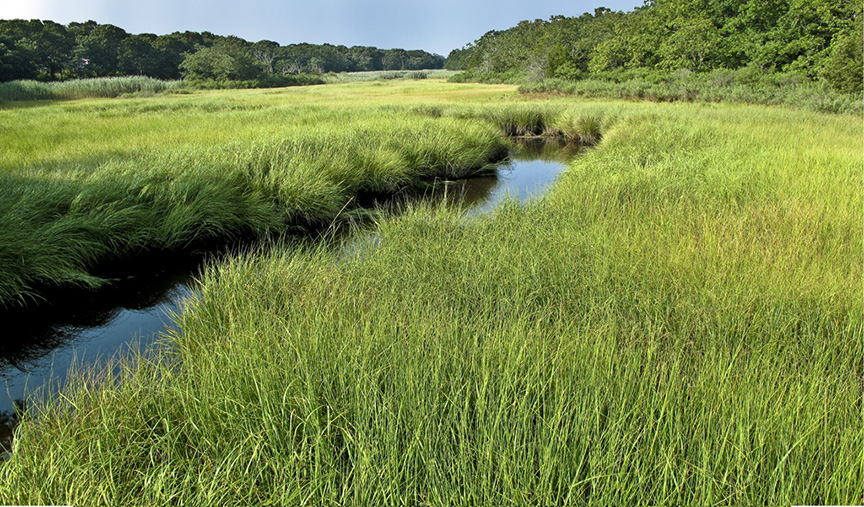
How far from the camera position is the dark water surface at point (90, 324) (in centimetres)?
333

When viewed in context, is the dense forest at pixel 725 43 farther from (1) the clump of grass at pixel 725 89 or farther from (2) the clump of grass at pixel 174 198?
(2) the clump of grass at pixel 174 198

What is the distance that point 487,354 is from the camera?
2.18m

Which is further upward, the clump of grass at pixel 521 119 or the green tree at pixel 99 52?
the green tree at pixel 99 52

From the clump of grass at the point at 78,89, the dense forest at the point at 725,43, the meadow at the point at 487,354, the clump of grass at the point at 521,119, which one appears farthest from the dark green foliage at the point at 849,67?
the clump of grass at the point at 78,89

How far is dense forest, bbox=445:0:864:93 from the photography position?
836 inches

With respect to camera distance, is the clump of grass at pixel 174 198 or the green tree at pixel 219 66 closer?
the clump of grass at pixel 174 198

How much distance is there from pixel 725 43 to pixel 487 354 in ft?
108

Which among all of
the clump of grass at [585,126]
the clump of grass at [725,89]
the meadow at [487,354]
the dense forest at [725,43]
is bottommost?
the meadow at [487,354]

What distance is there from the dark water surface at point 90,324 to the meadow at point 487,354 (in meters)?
0.24

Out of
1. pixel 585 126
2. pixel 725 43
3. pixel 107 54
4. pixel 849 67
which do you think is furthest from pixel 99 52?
pixel 849 67

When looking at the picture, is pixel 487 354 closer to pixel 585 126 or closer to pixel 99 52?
pixel 585 126

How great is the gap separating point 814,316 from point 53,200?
659 centimetres

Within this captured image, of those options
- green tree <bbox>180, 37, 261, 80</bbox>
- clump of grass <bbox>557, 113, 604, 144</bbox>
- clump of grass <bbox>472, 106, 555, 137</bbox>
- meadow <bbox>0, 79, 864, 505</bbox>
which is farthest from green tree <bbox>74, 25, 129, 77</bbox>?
meadow <bbox>0, 79, 864, 505</bbox>

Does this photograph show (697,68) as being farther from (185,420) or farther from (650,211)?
(185,420)
